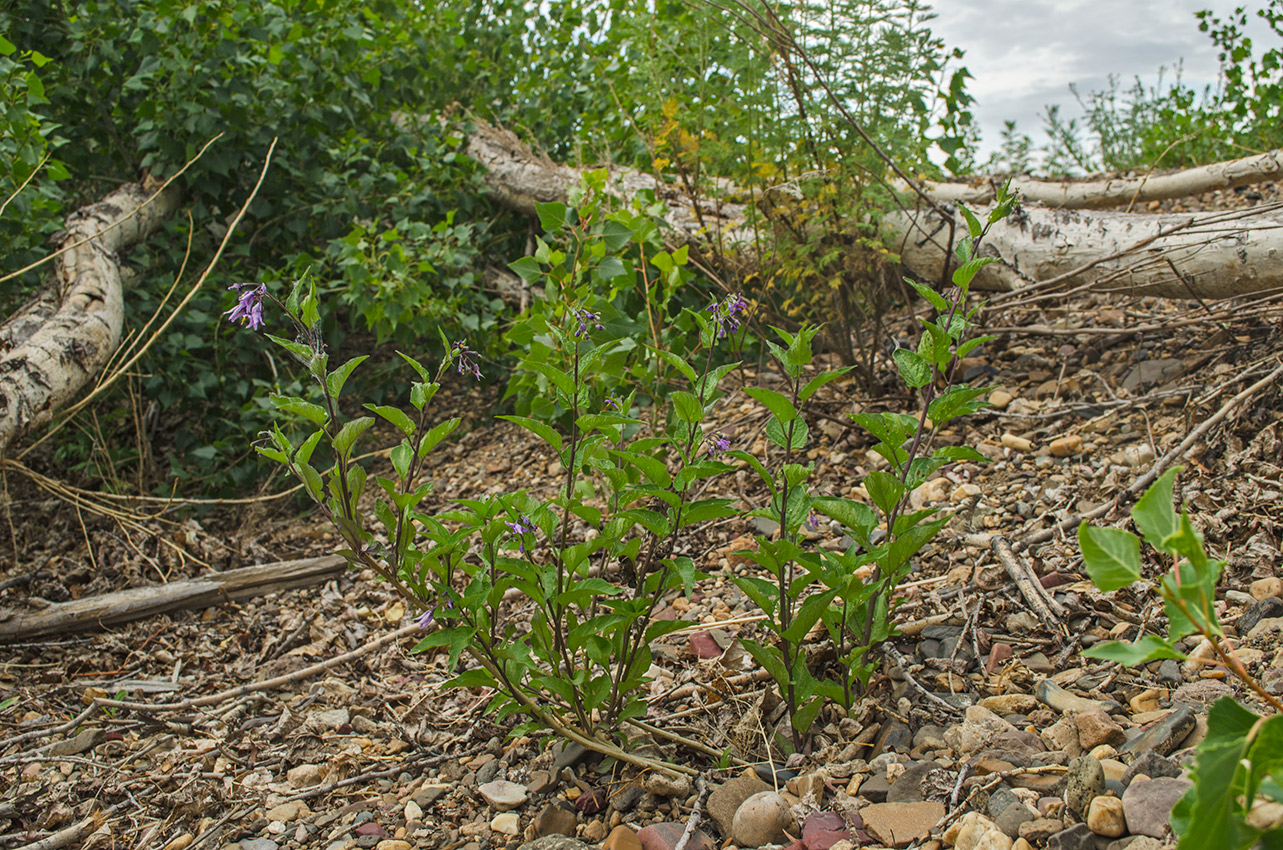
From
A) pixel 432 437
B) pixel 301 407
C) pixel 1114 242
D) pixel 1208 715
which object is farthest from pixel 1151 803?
pixel 1114 242

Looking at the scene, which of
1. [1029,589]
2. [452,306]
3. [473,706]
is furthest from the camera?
[452,306]

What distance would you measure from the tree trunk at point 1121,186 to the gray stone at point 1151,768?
3.13 meters

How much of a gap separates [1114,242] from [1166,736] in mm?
2375

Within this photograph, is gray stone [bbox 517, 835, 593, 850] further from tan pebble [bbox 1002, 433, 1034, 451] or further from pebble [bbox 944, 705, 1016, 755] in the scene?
tan pebble [bbox 1002, 433, 1034, 451]

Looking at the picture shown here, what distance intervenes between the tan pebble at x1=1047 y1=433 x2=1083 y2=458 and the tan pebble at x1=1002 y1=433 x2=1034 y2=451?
8 cm

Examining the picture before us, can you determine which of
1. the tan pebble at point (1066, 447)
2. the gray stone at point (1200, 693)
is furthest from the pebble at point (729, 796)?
the tan pebble at point (1066, 447)

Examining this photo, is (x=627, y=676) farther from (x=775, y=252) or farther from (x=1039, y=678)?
(x=775, y=252)

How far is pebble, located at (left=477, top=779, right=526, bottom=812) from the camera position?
1.83m

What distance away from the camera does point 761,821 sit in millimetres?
1537

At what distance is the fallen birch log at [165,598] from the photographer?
3.07 metres

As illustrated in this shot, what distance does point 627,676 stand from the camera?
69.6 inches

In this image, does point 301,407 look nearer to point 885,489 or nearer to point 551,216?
point 885,489

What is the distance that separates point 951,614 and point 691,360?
1741 mm

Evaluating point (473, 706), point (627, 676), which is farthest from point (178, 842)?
point (627, 676)
